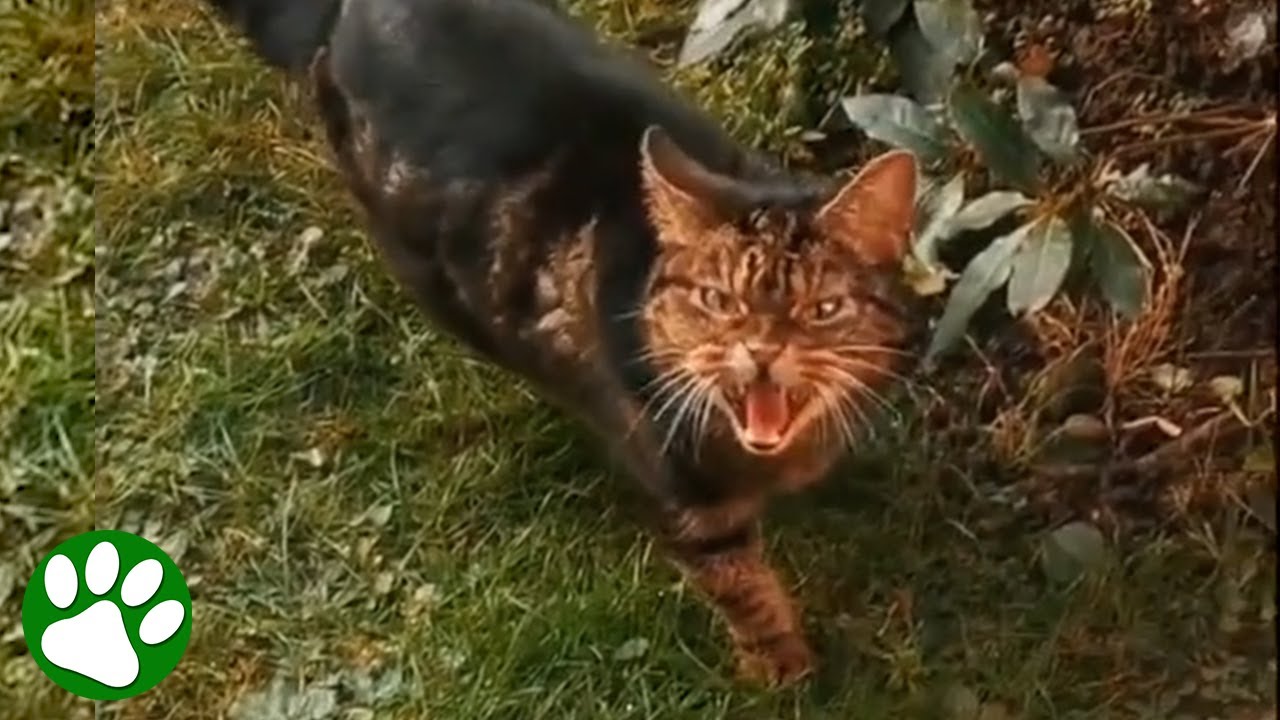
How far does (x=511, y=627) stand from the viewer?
50.4 inches

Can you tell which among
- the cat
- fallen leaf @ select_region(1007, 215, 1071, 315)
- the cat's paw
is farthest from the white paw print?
fallen leaf @ select_region(1007, 215, 1071, 315)

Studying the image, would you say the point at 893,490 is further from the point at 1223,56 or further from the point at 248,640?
the point at 248,640

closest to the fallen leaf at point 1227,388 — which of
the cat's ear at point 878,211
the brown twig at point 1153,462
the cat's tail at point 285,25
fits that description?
the brown twig at point 1153,462

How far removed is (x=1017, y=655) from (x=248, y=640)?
54 centimetres

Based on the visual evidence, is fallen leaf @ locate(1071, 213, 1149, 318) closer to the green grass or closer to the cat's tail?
the green grass

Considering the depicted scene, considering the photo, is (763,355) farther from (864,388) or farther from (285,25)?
(285,25)

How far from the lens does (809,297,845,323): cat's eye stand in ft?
4.04

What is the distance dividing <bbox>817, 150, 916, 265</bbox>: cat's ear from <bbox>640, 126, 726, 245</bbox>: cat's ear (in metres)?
0.08

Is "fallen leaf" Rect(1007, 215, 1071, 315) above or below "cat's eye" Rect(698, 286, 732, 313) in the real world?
above

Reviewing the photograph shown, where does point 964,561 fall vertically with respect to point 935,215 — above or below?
below

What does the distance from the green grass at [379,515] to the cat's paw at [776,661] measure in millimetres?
14

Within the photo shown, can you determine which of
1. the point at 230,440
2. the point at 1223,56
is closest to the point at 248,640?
the point at 230,440

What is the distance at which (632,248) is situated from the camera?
1.26 meters

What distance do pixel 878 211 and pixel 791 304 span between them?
8 cm
